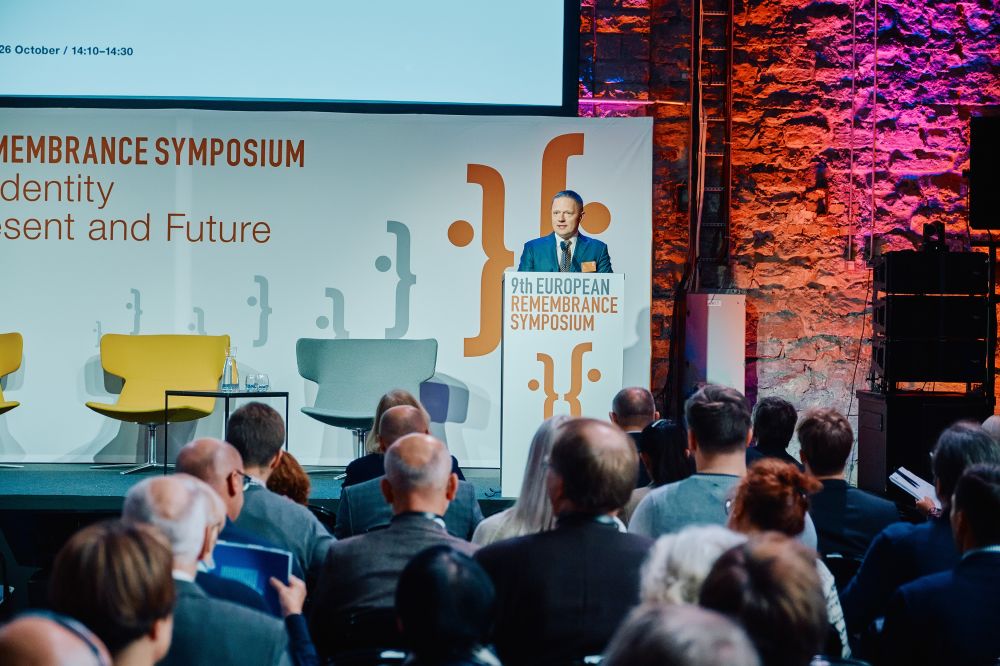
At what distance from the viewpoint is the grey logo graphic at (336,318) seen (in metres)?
7.06

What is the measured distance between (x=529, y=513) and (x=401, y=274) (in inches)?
181

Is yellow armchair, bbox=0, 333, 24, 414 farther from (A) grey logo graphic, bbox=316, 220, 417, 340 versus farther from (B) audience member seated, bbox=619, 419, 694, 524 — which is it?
(B) audience member seated, bbox=619, 419, 694, 524

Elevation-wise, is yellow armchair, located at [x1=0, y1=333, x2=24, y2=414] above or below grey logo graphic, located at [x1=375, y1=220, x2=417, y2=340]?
below

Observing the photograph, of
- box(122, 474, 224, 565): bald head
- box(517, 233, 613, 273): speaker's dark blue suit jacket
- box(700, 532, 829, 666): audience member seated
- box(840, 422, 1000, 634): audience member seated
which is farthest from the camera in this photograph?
box(517, 233, 613, 273): speaker's dark blue suit jacket

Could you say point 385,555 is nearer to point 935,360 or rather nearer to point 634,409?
point 634,409

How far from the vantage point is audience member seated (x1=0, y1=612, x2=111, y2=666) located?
103 cm

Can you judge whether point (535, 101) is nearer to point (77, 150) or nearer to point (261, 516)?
point (77, 150)

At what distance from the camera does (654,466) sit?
3.52 m

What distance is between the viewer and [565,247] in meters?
6.57

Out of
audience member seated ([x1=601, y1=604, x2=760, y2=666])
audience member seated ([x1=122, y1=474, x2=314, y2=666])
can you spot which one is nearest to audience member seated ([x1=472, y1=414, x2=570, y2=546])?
audience member seated ([x1=122, y1=474, x2=314, y2=666])

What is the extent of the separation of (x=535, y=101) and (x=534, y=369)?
2442 millimetres

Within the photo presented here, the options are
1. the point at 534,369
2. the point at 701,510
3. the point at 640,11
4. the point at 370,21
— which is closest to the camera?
the point at 701,510

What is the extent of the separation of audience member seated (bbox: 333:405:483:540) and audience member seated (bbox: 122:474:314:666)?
3.44 ft

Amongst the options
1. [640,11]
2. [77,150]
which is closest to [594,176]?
[640,11]
